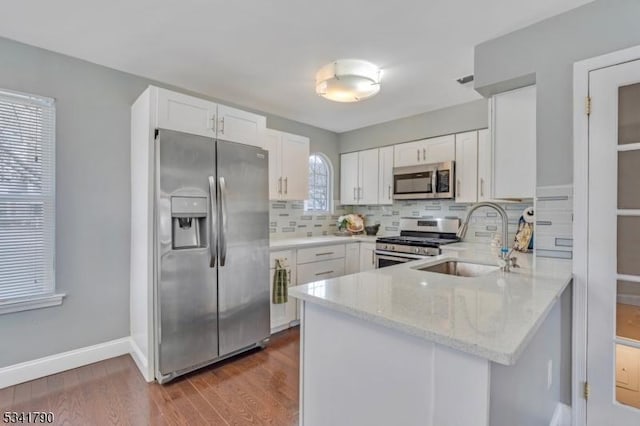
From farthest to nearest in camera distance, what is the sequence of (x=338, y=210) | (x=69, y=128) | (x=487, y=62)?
(x=338, y=210)
(x=69, y=128)
(x=487, y=62)

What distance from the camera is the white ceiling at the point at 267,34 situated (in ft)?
6.05

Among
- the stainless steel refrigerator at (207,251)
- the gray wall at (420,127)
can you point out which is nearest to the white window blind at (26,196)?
the stainless steel refrigerator at (207,251)

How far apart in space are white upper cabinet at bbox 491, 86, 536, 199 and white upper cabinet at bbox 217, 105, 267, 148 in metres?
1.98

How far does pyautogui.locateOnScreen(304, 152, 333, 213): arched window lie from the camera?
449 centimetres

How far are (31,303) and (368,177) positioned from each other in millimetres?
3680

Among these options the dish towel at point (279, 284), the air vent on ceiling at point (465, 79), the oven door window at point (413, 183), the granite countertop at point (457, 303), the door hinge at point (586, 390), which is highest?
the air vent on ceiling at point (465, 79)

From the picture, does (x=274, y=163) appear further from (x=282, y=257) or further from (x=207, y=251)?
(x=207, y=251)

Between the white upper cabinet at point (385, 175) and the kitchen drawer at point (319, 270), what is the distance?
40.5 inches

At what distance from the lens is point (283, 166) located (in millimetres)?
3576

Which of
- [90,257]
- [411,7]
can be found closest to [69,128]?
[90,257]

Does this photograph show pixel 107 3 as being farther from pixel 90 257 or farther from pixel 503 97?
pixel 503 97

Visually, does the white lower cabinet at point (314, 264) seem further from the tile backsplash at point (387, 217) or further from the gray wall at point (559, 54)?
the gray wall at point (559, 54)

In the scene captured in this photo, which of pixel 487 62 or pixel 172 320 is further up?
pixel 487 62

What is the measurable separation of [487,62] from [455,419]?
2.29 metres
